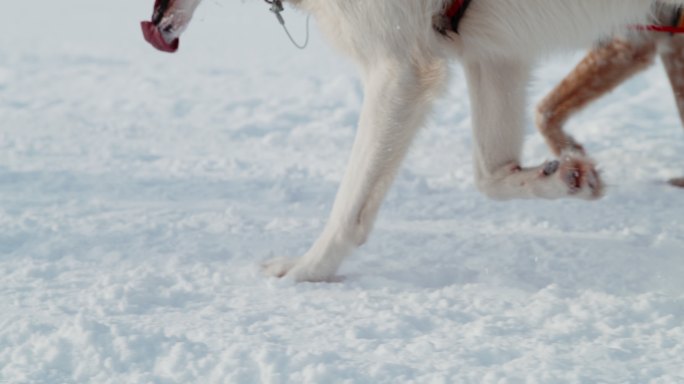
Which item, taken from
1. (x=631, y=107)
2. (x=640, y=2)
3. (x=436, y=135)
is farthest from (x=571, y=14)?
(x=631, y=107)

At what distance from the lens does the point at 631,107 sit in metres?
5.95

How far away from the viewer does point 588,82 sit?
14.0 feet

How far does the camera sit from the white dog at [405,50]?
2.93m

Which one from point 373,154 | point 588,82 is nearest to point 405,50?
point 373,154

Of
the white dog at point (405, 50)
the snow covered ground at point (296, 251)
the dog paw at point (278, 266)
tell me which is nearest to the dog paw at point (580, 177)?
the white dog at point (405, 50)

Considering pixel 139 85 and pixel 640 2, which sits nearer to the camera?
pixel 640 2

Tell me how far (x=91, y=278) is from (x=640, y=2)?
6.40 ft

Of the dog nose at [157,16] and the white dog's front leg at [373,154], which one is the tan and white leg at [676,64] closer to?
the white dog's front leg at [373,154]

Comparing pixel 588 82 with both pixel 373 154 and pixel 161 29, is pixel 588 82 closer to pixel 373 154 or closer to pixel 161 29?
pixel 373 154

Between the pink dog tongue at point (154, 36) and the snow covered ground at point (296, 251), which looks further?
the pink dog tongue at point (154, 36)

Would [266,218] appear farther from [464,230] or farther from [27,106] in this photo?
[27,106]

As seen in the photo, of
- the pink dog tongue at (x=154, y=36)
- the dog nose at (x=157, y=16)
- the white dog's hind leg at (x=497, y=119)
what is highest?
the dog nose at (x=157, y=16)

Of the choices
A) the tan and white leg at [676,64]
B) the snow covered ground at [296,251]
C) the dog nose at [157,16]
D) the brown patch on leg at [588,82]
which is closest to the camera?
the snow covered ground at [296,251]

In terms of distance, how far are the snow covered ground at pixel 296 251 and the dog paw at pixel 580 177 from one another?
27 centimetres
